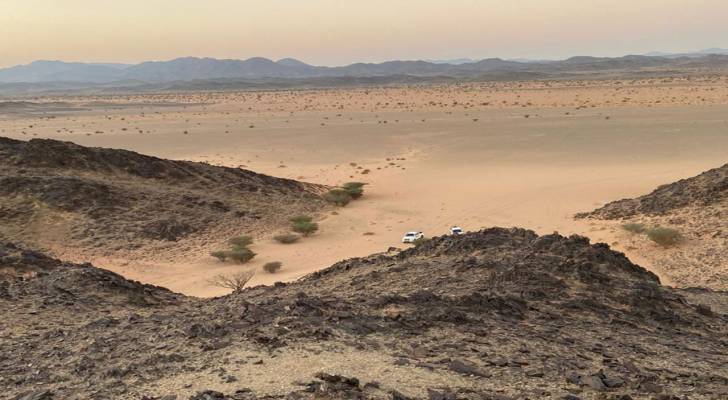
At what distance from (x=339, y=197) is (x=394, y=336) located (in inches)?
780

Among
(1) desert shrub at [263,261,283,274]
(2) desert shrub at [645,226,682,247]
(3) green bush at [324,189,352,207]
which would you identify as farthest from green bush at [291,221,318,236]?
(2) desert shrub at [645,226,682,247]

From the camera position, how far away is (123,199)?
2230cm

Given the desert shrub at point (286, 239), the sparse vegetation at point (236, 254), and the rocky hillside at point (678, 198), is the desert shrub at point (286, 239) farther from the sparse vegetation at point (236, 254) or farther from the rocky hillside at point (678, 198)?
the rocky hillside at point (678, 198)

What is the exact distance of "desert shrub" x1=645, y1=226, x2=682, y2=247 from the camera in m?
16.8

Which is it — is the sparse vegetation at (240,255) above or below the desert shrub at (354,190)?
below

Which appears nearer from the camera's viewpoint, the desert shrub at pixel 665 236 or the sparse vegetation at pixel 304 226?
the desert shrub at pixel 665 236

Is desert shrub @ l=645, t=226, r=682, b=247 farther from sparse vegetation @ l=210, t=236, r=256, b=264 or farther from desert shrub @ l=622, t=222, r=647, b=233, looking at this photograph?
sparse vegetation @ l=210, t=236, r=256, b=264

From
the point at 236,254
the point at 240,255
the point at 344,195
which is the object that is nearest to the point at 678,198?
the point at 344,195

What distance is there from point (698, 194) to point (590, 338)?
1450cm

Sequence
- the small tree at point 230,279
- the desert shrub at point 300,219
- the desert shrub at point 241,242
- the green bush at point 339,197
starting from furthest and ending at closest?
the green bush at point 339,197 → the desert shrub at point 300,219 → the desert shrub at point 241,242 → the small tree at point 230,279

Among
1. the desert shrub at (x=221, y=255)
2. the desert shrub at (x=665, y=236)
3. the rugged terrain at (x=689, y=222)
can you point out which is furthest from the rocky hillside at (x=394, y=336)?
the desert shrub at (x=221, y=255)

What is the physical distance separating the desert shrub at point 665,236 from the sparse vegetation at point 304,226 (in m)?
11.3

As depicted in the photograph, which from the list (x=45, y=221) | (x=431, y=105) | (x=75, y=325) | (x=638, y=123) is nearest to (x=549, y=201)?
(x=45, y=221)

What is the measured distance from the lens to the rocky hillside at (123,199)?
1956cm
